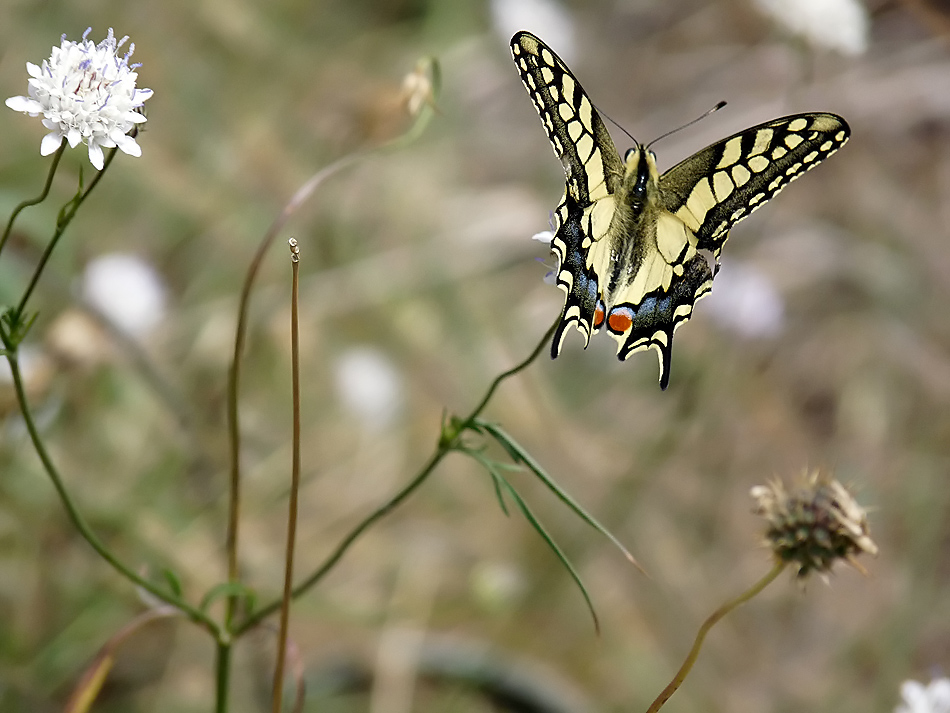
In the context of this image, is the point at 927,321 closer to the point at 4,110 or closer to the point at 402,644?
the point at 402,644

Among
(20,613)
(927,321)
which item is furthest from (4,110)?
(927,321)

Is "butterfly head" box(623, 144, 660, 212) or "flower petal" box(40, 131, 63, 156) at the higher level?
"butterfly head" box(623, 144, 660, 212)


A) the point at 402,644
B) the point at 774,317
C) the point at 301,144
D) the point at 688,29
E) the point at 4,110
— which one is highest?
the point at 688,29

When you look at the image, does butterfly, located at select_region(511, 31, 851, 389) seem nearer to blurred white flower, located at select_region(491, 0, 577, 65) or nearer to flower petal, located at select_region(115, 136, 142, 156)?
flower petal, located at select_region(115, 136, 142, 156)

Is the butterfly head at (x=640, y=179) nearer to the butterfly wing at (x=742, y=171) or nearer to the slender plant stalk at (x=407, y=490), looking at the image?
the butterfly wing at (x=742, y=171)

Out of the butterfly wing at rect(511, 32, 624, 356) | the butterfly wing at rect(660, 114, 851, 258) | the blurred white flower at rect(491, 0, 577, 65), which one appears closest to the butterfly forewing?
the butterfly wing at rect(511, 32, 624, 356)

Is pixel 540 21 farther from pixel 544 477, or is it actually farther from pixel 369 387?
pixel 544 477
